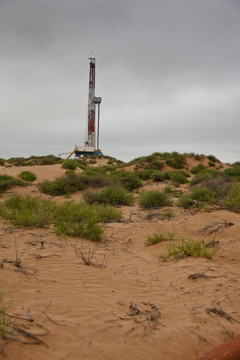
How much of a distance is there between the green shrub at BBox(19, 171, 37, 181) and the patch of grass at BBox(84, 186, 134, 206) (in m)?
7.04

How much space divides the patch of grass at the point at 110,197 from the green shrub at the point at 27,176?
23.1ft

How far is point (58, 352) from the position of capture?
175cm

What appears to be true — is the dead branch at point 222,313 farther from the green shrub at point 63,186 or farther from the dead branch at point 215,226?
the green shrub at point 63,186

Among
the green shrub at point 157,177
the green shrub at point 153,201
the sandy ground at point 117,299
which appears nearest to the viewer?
the sandy ground at point 117,299

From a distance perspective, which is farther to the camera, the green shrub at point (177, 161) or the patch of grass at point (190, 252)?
the green shrub at point (177, 161)

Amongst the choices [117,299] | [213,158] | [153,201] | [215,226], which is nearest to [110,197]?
[153,201]

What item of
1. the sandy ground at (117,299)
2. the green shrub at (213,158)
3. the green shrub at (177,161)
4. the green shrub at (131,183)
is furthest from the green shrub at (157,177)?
the sandy ground at (117,299)

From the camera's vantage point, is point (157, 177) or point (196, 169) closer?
point (157, 177)

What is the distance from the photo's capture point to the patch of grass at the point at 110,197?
30.9 ft

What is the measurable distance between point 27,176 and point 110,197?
7892 millimetres

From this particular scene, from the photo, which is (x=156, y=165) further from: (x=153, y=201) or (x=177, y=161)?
(x=153, y=201)

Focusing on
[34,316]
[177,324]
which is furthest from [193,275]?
[34,316]

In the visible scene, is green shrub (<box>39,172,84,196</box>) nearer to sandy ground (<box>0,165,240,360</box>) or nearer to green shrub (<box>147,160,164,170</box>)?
sandy ground (<box>0,165,240,360</box>)

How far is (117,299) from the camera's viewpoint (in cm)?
268
